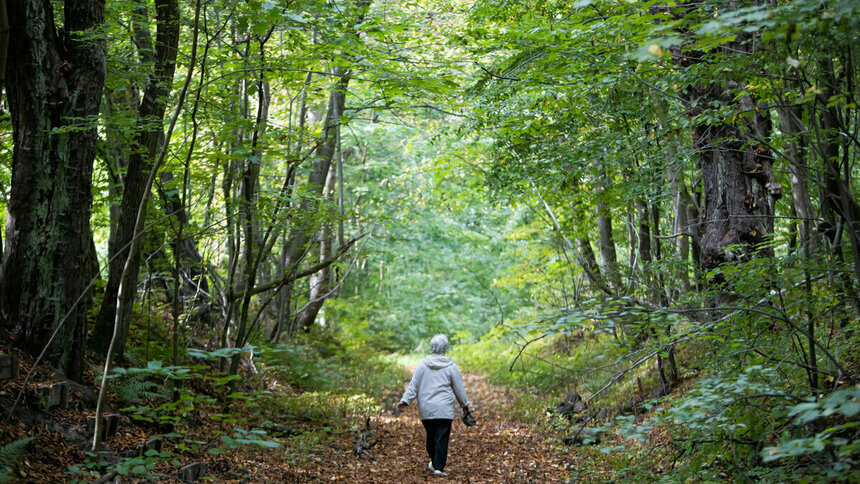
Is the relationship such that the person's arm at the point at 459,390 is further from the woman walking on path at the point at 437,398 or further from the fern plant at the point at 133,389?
the fern plant at the point at 133,389

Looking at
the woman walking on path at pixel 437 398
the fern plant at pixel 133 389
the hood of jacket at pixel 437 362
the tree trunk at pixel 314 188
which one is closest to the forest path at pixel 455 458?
the woman walking on path at pixel 437 398

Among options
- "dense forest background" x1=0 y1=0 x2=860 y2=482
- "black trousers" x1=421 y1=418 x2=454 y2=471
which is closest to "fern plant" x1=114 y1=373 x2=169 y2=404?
"dense forest background" x1=0 y1=0 x2=860 y2=482

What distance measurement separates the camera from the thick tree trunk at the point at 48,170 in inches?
187

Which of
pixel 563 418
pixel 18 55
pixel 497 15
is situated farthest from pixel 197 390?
pixel 497 15

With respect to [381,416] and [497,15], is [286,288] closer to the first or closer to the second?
[381,416]

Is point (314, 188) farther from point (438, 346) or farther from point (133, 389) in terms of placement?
point (133, 389)

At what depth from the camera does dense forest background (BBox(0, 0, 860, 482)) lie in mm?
3377

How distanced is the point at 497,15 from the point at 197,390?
6809mm

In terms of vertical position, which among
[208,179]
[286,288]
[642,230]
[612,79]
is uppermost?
[612,79]

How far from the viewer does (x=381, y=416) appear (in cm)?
945

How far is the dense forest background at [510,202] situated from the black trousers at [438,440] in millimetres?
1429

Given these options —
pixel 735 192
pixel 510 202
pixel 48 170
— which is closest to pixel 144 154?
pixel 48 170

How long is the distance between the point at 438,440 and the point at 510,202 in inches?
162

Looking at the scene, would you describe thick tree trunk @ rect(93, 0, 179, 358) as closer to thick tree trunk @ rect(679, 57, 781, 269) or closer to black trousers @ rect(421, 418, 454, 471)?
black trousers @ rect(421, 418, 454, 471)
